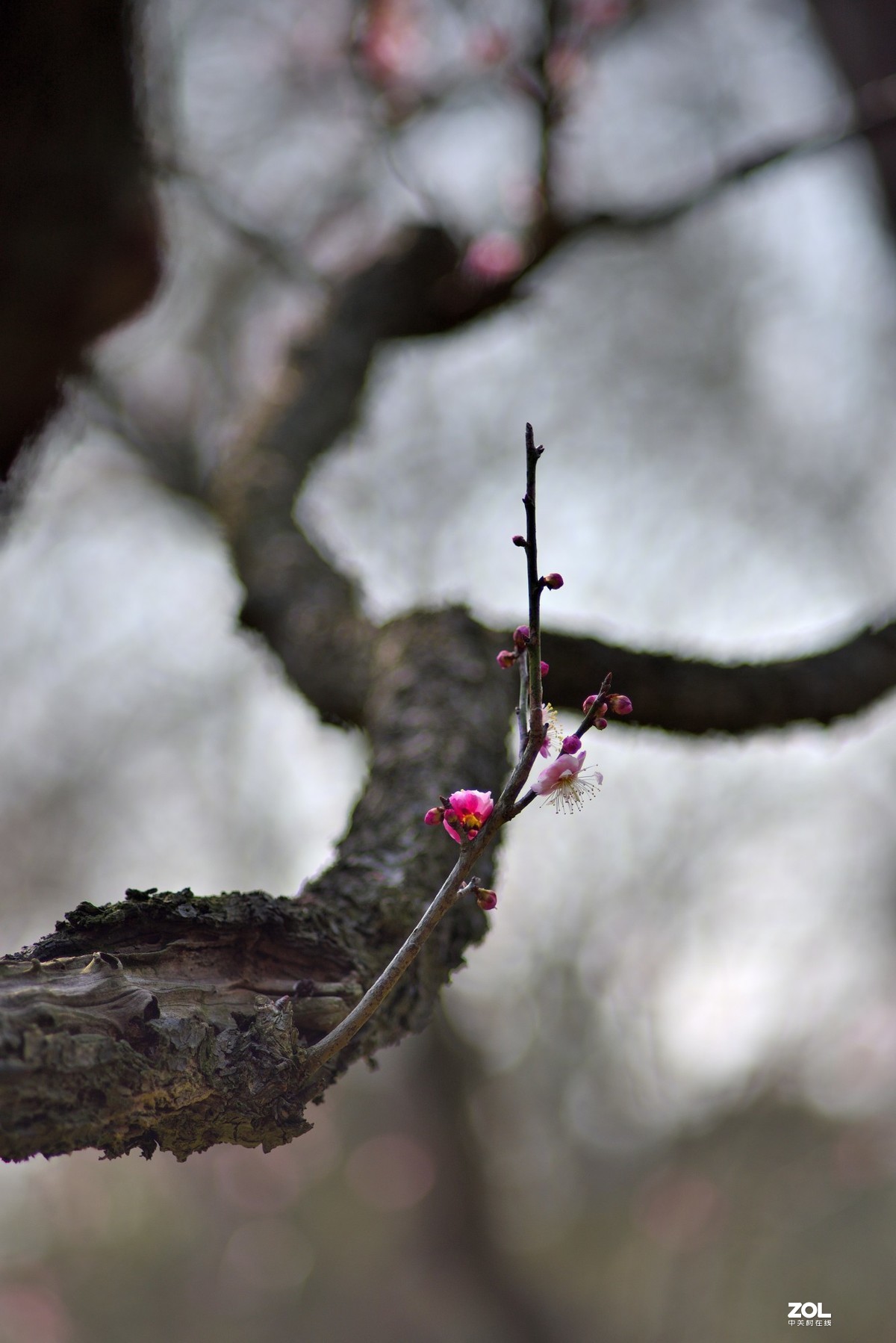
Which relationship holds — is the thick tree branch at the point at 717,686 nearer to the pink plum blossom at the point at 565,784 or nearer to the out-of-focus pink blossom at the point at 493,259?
the pink plum blossom at the point at 565,784

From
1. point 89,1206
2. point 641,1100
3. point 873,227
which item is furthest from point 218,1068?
point 89,1206

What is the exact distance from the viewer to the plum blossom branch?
689mm

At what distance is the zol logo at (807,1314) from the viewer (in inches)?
270

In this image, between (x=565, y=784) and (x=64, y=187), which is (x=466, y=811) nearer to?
(x=565, y=784)

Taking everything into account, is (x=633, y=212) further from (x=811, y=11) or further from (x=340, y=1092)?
(x=340, y=1092)

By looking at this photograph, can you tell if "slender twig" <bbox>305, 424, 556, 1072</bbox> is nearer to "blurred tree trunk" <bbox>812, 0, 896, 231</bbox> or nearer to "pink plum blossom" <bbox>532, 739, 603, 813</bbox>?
"pink plum blossom" <bbox>532, 739, 603, 813</bbox>

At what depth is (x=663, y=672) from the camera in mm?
1537

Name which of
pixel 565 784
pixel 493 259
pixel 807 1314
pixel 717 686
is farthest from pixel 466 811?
pixel 807 1314

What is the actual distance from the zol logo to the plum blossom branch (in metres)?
8.26

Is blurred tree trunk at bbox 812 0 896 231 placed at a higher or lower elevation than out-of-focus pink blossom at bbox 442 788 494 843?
higher

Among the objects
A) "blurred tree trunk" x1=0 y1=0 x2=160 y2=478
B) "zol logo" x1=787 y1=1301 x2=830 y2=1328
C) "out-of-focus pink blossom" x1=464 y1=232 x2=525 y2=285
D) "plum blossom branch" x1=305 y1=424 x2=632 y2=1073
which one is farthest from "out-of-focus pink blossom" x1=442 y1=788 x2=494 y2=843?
"zol logo" x1=787 y1=1301 x2=830 y2=1328

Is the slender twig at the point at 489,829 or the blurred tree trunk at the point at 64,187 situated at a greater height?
the blurred tree trunk at the point at 64,187

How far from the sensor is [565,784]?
82cm

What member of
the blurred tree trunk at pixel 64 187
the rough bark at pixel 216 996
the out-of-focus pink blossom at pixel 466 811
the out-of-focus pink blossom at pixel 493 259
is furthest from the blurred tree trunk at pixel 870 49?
the out-of-focus pink blossom at pixel 466 811
